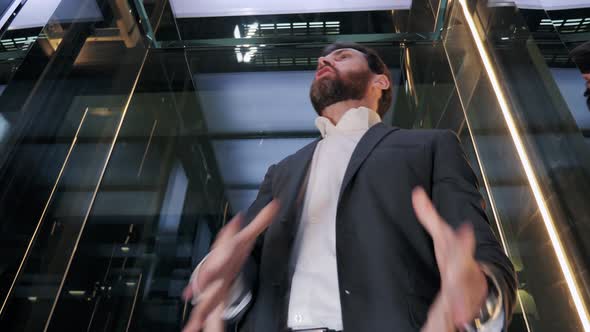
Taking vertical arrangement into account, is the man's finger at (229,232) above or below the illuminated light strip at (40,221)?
below

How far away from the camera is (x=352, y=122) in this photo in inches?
57.7

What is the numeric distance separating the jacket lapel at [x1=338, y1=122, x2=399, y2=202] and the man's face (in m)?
0.21

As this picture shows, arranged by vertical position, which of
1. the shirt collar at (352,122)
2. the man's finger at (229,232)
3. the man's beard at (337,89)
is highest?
the man's beard at (337,89)

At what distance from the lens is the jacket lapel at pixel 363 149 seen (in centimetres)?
118

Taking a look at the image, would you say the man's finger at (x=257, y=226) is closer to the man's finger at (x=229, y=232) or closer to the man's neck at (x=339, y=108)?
the man's finger at (x=229, y=232)

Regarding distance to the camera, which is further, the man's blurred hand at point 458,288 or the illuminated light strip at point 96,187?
the illuminated light strip at point 96,187

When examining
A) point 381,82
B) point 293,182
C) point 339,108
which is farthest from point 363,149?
point 381,82

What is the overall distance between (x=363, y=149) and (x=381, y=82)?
0.42 meters

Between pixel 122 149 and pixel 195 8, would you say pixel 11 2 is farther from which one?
pixel 195 8

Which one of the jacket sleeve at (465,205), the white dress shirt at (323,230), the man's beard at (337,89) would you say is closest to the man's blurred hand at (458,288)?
the jacket sleeve at (465,205)

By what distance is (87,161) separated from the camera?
1877 mm

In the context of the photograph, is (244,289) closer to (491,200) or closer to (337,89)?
(337,89)

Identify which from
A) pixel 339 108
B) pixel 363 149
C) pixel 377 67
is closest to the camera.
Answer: pixel 363 149

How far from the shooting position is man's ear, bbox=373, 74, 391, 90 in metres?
1.60
